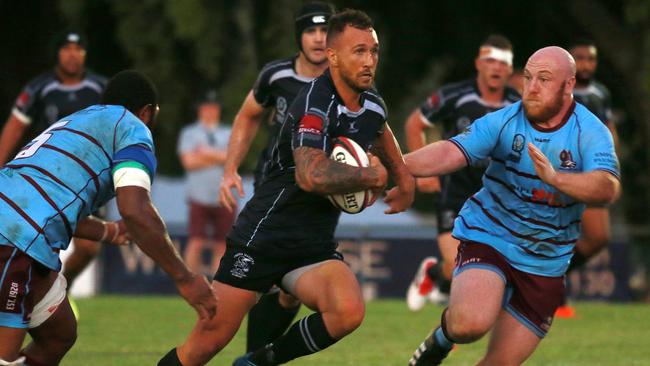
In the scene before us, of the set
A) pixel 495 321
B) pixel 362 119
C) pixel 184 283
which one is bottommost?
pixel 495 321

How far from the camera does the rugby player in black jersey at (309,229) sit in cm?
739

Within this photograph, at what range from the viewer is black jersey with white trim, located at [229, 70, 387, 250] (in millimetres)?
7441

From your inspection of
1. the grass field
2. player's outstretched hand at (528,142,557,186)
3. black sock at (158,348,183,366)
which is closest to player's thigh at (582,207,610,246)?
the grass field

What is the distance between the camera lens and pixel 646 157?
1995cm

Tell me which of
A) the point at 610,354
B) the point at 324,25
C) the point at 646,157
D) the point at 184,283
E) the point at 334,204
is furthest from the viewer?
the point at 646,157

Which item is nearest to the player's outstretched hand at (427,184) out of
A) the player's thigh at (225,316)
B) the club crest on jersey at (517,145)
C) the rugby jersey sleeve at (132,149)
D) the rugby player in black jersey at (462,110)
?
the rugby player in black jersey at (462,110)

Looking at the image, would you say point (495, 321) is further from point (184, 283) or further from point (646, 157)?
point (646, 157)

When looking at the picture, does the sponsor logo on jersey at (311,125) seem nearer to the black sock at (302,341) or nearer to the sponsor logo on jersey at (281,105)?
the black sock at (302,341)

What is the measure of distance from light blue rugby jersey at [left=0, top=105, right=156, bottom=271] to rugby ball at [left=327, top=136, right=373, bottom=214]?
3.33ft

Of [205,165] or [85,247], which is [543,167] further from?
[205,165]

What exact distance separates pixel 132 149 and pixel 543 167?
6.87 feet

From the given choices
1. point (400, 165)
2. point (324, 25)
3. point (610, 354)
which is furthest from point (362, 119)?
point (610, 354)

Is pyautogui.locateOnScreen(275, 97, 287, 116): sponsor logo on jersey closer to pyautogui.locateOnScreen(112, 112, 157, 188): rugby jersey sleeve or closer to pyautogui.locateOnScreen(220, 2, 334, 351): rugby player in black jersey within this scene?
pyautogui.locateOnScreen(220, 2, 334, 351): rugby player in black jersey

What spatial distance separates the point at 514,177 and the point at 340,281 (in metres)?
1.10
